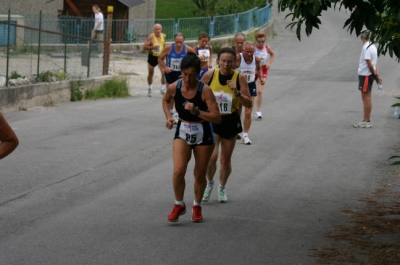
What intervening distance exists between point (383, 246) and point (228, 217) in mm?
1868

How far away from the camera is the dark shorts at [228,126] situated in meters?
10.2

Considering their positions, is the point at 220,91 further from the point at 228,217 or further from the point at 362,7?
the point at 362,7

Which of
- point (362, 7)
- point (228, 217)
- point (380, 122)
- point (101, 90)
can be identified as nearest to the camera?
point (362, 7)

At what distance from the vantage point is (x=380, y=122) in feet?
63.3

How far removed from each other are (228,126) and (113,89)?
12839 millimetres

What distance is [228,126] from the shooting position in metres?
10.2

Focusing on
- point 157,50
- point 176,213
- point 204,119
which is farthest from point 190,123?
point 157,50

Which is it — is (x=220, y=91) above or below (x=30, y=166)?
above

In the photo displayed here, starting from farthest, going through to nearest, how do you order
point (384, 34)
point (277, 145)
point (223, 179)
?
point (277, 145), point (223, 179), point (384, 34)

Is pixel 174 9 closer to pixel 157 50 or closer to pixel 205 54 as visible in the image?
pixel 157 50

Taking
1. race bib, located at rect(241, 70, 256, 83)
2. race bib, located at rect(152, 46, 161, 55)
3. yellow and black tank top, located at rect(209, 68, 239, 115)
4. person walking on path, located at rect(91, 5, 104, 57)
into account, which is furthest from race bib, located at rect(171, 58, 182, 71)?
yellow and black tank top, located at rect(209, 68, 239, 115)

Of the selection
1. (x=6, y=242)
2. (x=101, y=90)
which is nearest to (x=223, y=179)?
(x=6, y=242)

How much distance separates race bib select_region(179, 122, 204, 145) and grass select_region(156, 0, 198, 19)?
36255 mm

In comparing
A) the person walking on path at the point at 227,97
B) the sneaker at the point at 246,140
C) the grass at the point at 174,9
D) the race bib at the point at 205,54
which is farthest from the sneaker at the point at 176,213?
the grass at the point at 174,9
